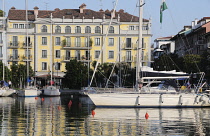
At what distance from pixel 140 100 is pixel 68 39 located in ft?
213

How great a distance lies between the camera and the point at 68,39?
4301 inches

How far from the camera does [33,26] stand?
109750 millimetres

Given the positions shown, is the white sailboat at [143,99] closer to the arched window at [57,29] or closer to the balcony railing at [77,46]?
the balcony railing at [77,46]

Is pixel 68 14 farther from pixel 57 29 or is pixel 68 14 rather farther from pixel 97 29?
pixel 97 29

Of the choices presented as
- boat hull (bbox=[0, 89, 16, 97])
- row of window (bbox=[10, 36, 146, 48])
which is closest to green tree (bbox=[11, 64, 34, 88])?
row of window (bbox=[10, 36, 146, 48])

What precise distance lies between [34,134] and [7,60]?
83463 millimetres

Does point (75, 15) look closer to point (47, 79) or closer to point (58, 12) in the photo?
point (58, 12)

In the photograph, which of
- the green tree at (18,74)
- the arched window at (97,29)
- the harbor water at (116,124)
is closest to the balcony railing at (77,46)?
the arched window at (97,29)

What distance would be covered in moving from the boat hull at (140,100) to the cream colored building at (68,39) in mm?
60954

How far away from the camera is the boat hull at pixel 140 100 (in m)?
46.1

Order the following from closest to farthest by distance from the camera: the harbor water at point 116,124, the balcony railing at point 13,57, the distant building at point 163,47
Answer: the harbor water at point 116,124 → the balcony railing at point 13,57 → the distant building at point 163,47

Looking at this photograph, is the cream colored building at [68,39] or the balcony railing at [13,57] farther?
the cream colored building at [68,39]

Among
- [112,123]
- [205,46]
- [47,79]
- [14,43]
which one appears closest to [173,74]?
[112,123]

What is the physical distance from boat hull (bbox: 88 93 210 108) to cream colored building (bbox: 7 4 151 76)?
61.0 metres
